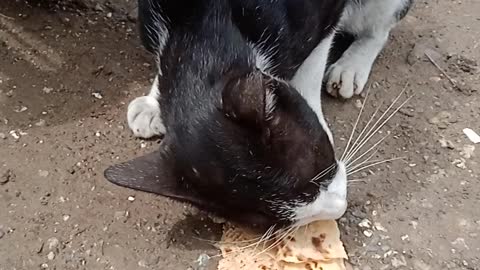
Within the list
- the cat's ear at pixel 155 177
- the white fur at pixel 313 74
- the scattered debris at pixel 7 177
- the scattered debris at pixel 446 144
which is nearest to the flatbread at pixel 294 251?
the cat's ear at pixel 155 177

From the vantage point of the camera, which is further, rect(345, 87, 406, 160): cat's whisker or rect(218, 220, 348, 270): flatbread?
rect(345, 87, 406, 160): cat's whisker

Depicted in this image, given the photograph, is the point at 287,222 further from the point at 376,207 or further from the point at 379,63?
the point at 379,63

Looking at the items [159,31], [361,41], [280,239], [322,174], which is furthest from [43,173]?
[361,41]

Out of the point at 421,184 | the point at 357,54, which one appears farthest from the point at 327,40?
the point at 421,184

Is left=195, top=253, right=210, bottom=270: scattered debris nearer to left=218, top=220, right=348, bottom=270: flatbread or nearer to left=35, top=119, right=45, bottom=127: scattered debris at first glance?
left=218, top=220, right=348, bottom=270: flatbread

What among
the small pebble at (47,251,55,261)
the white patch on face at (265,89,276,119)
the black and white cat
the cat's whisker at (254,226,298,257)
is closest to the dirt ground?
the small pebble at (47,251,55,261)

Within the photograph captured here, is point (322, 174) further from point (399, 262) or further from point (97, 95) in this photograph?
point (97, 95)

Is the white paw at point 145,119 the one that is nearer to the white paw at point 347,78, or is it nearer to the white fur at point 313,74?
the white fur at point 313,74
